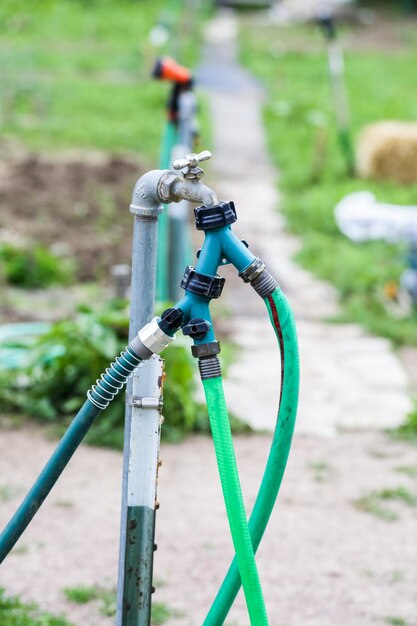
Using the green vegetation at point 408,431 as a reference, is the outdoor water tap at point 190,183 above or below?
above

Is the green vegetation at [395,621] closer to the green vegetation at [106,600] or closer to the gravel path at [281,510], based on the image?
the gravel path at [281,510]

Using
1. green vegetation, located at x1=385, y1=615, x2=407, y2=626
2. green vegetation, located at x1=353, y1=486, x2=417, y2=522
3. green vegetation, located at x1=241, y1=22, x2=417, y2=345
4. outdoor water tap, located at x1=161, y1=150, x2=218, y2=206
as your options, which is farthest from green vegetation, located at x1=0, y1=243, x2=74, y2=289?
outdoor water tap, located at x1=161, y1=150, x2=218, y2=206

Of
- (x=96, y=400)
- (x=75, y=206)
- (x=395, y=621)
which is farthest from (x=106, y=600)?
(x=75, y=206)

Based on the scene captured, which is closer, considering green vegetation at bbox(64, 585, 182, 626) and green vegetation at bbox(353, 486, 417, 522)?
green vegetation at bbox(64, 585, 182, 626)

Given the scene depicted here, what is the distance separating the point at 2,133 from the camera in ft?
34.9

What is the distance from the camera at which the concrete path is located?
16.6 feet

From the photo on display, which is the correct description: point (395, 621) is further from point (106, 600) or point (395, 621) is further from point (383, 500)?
point (383, 500)

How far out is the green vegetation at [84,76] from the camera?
35.0ft

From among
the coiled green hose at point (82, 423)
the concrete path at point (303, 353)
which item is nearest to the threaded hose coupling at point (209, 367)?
the coiled green hose at point (82, 423)

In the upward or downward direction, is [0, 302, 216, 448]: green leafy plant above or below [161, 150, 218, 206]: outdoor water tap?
below

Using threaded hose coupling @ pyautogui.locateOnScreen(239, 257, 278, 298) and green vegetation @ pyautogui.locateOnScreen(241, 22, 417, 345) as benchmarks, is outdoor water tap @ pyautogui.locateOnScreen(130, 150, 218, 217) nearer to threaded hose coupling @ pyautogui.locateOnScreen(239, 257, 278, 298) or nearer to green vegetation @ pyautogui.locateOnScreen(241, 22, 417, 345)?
threaded hose coupling @ pyautogui.locateOnScreen(239, 257, 278, 298)

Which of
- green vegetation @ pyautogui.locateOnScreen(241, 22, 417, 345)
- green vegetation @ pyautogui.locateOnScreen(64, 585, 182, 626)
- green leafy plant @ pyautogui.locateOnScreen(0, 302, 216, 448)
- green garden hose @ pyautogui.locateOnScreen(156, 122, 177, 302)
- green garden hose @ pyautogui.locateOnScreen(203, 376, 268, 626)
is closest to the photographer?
green garden hose @ pyautogui.locateOnScreen(203, 376, 268, 626)

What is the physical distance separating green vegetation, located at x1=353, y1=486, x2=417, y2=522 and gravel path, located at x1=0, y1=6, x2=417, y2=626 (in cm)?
1

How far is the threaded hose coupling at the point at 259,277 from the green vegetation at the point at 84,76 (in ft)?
14.2
